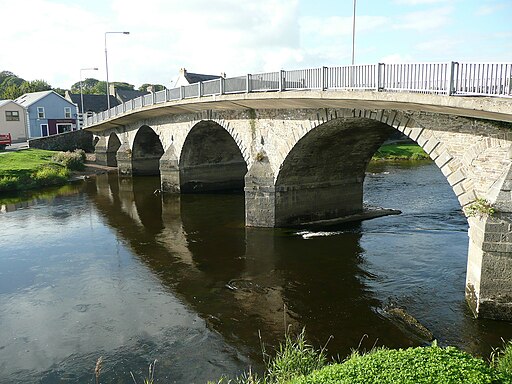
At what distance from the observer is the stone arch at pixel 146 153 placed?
42112 mm

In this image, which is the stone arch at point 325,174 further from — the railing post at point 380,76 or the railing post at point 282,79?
the railing post at point 380,76

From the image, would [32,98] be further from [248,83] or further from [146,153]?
[248,83]

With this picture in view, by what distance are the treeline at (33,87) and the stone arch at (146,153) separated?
95.8 feet

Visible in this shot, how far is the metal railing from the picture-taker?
37.0ft

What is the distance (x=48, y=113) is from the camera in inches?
2534

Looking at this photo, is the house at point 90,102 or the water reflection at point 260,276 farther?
the house at point 90,102

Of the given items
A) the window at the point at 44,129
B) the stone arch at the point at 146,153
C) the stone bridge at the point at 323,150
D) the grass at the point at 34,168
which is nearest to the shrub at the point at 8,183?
the grass at the point at 34,168

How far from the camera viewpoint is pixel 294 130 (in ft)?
66.0

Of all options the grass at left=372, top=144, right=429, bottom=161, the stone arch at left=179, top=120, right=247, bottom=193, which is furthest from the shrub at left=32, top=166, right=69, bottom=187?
the grass at left=372, top=144, right=429, bottom=161

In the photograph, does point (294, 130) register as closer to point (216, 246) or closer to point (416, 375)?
point (216, 246)

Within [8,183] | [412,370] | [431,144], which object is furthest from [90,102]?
[412,370]

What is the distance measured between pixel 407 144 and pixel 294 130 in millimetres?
46285

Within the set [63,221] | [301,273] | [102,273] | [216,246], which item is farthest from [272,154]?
[63,221]

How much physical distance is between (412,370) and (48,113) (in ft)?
221
